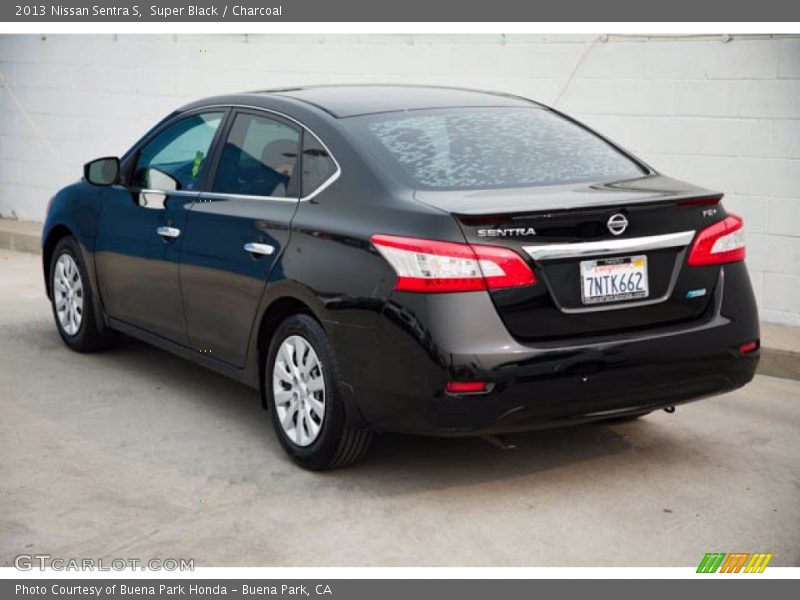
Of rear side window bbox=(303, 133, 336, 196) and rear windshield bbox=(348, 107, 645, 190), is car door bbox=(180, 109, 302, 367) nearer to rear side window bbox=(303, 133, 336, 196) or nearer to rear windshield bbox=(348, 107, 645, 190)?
rear side window bbox=(303, 133, 336, 196)

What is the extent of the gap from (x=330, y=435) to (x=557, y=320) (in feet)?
3.58

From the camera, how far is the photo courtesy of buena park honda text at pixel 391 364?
4.84 m

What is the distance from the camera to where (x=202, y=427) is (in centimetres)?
632

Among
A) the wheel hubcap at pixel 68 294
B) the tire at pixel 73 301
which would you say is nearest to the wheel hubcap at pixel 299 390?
the tire at pixel 73 301

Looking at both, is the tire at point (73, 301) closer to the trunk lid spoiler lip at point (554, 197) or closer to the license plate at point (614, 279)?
the trunk lid spoiler lip at point (554, 197)

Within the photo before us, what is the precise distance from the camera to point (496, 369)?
4.87 metres

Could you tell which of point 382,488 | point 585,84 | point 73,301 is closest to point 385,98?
point 382,488

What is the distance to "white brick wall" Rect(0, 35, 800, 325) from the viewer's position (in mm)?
8344

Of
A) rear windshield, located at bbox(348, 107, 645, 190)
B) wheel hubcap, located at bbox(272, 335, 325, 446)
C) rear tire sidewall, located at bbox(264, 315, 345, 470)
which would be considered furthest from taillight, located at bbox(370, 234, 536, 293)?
wheel hubcap, located at bbox(272, 335, 325, 446)

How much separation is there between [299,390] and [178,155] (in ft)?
5.97

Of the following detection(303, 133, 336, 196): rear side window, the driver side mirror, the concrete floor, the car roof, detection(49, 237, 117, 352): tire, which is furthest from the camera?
detection(49, 237, 117, 352): tire

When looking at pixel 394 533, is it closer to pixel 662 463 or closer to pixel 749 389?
pixel 662 463

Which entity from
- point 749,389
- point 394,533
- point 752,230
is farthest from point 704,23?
point 394,533

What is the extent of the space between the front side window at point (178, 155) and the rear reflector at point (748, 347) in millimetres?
2720
